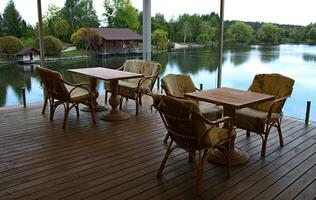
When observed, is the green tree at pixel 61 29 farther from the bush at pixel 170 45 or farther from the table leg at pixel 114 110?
the bush at pixel 170 45

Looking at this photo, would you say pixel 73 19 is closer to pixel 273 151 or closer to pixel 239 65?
pixel 239 65

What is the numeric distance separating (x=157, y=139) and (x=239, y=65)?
2416 millimetres

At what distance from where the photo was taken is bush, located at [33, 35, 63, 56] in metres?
5.77

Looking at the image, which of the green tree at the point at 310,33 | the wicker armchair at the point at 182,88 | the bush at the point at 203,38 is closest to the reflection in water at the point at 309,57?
the green tree at the point at 310,33

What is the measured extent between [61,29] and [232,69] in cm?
334

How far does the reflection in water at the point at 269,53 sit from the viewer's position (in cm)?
545

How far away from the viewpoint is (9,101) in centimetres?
562

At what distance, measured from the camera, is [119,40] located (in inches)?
265

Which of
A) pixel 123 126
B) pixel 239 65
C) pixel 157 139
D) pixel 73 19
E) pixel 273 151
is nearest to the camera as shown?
pixel 273 151

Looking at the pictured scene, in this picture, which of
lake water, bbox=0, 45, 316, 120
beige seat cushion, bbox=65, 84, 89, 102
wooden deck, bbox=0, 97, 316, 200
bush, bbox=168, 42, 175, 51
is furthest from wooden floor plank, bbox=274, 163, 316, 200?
bush, bbox=168, 42, 175, 51

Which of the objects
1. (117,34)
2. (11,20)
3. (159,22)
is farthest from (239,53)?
(11,20)

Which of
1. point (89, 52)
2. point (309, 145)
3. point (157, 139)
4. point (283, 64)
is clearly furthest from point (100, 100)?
point (309, 145)

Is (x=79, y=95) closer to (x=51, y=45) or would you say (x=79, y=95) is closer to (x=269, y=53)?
(x=51, y=45)

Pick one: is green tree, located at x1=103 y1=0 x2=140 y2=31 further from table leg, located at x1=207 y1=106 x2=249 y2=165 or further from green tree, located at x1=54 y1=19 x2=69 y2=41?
table leg, located at x1=207 y1=106 x2=249 y2=165
